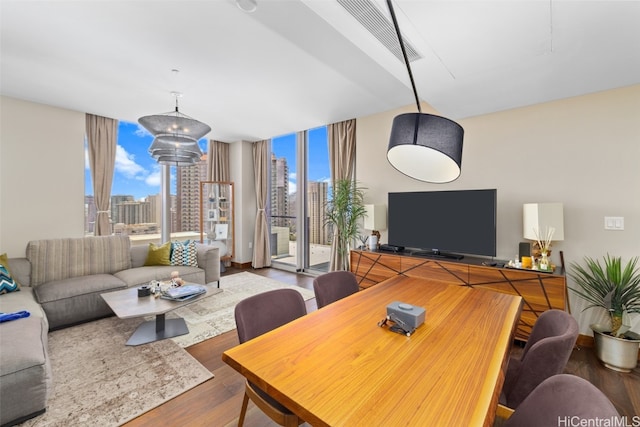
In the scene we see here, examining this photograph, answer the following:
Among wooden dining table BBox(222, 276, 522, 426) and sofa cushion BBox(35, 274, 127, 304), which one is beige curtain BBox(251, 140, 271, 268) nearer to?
sofa cushion BBox(35, 274, 127, 304)

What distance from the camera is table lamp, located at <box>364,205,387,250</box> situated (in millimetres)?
3904

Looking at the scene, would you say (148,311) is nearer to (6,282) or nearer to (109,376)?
(109,376)

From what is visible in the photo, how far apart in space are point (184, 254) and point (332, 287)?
2.96 meters

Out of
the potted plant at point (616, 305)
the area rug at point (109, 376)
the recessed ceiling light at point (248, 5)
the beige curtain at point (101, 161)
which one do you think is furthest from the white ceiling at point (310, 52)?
the area rug at point (109, 376)

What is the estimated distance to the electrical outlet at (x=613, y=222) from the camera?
2.64m

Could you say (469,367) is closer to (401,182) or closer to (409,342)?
(409,342)

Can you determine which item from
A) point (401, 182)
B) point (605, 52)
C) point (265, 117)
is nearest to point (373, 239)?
point (401, 182)

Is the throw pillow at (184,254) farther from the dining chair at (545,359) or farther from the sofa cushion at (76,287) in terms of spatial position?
the dining chair at (545,359)

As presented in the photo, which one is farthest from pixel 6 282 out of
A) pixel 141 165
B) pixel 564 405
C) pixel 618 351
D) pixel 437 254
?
pixel 618 351

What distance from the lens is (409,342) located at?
126cm

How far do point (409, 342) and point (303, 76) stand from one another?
271cm

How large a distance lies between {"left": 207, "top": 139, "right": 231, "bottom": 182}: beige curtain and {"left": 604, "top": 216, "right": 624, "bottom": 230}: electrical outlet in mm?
6027

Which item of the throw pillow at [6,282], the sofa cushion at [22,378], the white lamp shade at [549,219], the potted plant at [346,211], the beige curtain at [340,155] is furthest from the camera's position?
the beige curtain at [340,155]

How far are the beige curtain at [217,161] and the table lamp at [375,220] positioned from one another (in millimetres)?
3561
